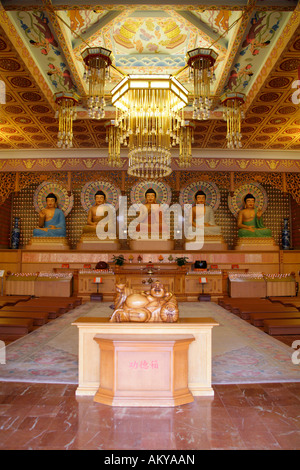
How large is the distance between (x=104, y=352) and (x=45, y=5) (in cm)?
417

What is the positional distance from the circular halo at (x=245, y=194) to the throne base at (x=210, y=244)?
1470 mm

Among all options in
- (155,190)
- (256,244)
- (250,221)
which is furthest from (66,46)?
(250,221)

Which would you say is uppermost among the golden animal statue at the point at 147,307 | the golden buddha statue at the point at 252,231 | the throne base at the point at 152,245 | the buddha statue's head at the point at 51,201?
the buddha statue's head at the point at 51,201

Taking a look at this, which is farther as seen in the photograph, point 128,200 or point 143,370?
point 128,200

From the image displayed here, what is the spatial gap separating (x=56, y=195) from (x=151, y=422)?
9.34 m

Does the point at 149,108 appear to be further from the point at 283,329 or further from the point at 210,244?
the point at 210,244

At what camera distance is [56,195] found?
1082 centimetres

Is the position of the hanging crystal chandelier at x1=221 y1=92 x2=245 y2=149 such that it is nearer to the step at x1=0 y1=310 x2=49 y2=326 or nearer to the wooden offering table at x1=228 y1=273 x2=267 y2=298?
the wooden offering table at x1=228 y1=273 x2=267 y2=298

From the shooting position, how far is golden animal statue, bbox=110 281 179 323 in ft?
9.37

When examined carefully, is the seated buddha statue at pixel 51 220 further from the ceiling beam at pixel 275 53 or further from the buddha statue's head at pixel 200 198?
the ceiling beam at pixel 275 53

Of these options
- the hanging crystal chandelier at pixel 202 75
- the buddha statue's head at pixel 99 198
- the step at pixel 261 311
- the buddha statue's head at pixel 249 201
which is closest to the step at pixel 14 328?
the step at pixel 261 311

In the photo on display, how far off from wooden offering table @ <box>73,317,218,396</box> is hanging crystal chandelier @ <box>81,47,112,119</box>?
3.09m

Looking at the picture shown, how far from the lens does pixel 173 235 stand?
10.7m

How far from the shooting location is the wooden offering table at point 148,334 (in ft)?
9.09
